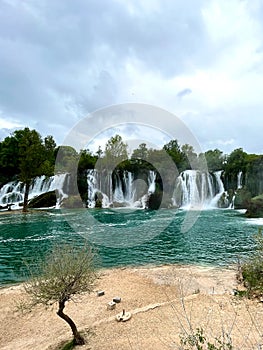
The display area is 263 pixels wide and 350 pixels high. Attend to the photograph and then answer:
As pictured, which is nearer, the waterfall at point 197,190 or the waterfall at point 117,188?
the waterfall at point 197,190

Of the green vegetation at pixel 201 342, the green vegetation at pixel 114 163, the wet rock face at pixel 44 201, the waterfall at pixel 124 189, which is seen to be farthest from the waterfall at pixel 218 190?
the green vegetation at pixel 201 342

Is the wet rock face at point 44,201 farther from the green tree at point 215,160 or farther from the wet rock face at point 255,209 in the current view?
the green tree at point 215,160

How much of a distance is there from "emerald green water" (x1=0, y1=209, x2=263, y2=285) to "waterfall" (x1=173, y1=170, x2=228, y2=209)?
19274 mm

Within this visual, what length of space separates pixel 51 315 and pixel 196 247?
12128mm

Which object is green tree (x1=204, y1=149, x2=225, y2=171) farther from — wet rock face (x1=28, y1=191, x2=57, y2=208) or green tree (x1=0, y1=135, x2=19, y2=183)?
green tree (x1=0, y1=135, x2=19, y2=183)

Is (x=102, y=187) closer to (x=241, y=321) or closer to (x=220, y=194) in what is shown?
(x=220, y=194)

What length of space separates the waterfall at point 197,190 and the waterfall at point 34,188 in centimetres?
2026

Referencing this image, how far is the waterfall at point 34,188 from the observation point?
171 feet

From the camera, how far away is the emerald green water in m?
17.0

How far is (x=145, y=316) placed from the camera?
9.32 metres

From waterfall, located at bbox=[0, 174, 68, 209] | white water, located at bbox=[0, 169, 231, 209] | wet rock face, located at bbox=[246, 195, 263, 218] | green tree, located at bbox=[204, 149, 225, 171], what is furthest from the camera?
green tree, located at bbox=[204, 149, 225, 171]

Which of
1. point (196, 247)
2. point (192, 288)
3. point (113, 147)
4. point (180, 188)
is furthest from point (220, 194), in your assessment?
point (192, 288)

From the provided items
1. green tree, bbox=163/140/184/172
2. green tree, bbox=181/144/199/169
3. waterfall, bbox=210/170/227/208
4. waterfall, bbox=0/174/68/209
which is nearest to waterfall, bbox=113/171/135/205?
waterfall, bbox=0/174/68/209

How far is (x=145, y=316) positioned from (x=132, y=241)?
13088mm
